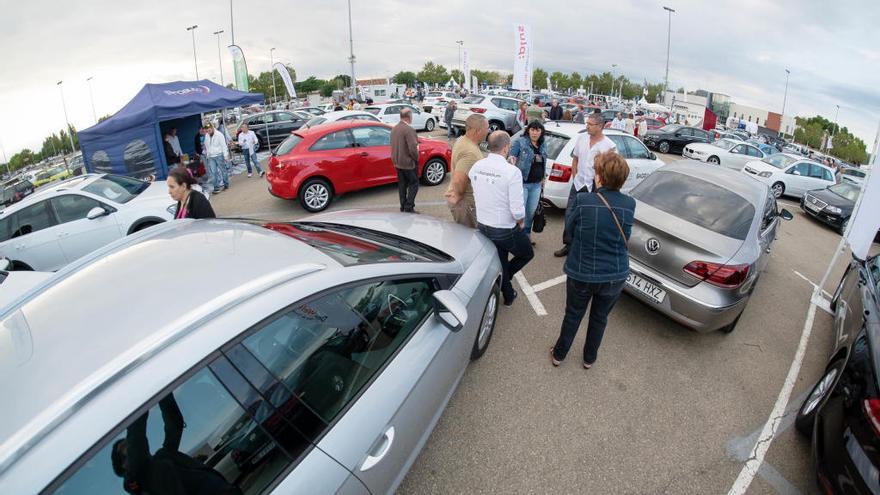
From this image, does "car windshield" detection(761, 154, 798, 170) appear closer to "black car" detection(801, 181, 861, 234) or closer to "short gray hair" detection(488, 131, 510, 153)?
"black car" detection(801, 181, 861, 234)

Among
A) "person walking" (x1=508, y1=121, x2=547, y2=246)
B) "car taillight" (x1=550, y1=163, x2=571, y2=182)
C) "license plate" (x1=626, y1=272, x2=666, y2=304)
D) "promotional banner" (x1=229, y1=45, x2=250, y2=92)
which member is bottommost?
"license plate" (x1=626, y1=272, x2=666, y2=304)

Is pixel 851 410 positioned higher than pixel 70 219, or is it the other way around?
pixel 70 219

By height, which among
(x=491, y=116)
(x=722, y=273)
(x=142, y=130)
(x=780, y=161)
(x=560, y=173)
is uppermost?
(x=491, y=116)

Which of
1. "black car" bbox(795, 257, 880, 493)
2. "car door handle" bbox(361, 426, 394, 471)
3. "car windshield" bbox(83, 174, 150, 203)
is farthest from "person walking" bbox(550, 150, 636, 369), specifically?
"car windshield" bbox(83, 174, 150, 203)

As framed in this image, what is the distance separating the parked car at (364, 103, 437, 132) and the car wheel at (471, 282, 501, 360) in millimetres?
12212

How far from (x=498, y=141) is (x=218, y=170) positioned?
8250 mm

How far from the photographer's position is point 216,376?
53.4 inches

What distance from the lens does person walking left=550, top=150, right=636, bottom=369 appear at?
2711mm

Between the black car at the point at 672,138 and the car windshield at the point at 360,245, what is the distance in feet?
58.0

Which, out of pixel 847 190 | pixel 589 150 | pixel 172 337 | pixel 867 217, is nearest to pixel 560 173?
pixel 589 150

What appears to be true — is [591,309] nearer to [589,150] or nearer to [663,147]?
[589,150]

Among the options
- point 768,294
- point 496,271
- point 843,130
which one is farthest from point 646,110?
point 843,130

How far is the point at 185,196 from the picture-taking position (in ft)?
11.9

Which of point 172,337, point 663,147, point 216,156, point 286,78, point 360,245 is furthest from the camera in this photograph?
point 286,78
